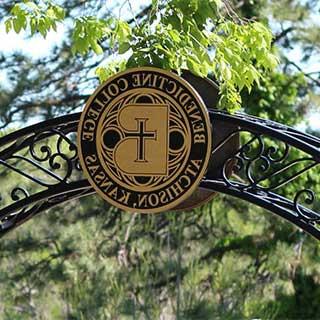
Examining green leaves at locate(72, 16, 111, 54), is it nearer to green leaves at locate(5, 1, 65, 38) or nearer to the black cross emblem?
green leaves at locate(5, 1, 65, 38)

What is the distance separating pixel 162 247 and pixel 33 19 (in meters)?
5.58

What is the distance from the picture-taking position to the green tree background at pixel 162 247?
830 centimetres

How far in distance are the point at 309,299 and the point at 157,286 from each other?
1790mm

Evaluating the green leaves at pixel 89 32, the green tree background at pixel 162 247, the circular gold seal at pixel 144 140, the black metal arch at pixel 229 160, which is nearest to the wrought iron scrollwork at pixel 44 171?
the black metal arch at pixel 229 160

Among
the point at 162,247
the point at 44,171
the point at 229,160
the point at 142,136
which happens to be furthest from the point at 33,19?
the point at 162,247

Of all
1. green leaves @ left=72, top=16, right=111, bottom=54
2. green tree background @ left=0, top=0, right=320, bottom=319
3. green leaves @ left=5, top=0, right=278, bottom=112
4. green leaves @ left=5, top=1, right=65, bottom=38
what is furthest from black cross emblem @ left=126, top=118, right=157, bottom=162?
green tree background @ left=0, top=0, right=320, bottom=319

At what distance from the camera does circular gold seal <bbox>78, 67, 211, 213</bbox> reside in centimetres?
308

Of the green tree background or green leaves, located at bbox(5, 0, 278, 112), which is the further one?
the green tree background

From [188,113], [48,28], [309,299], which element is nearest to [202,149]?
[188,113]

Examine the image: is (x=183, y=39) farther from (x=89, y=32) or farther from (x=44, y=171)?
(x=44, y=171)

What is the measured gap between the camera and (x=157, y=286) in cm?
880

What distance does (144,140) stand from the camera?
10.3 feet

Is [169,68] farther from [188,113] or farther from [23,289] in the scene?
[23,289]

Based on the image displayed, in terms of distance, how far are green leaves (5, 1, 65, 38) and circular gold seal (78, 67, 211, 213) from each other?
17.3 inches
